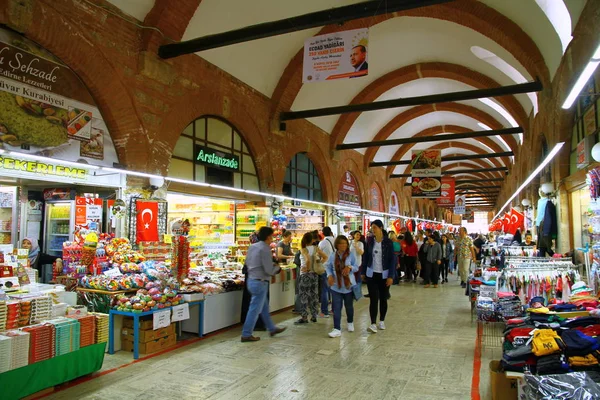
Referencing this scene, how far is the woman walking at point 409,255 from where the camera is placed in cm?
1205

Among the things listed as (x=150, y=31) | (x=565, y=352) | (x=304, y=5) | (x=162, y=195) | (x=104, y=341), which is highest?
(x=304, y=5)

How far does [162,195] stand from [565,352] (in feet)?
21.1

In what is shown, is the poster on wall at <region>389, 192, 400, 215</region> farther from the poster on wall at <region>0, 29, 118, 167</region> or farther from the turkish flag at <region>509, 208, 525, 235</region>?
the poster on wall at <region>0, 29, 118, 167</region>

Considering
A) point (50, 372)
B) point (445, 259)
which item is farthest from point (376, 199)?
point (50, 372)

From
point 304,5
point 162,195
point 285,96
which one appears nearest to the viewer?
point 162,195

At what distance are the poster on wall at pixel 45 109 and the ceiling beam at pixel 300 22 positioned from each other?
178cm

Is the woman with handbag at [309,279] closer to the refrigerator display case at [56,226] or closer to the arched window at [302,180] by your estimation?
the refrigerator display case at [56,226]

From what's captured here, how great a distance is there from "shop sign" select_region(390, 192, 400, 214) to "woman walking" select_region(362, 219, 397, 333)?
61.0ft

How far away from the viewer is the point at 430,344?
5.67 m

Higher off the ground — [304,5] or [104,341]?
[304,5]

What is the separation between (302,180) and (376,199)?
898cm

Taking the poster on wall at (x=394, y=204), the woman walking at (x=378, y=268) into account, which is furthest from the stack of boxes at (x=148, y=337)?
the poster on wall at (x=394, y=204)

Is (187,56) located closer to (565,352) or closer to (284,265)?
(284,265)

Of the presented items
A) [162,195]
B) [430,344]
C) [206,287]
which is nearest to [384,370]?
[430,344]
